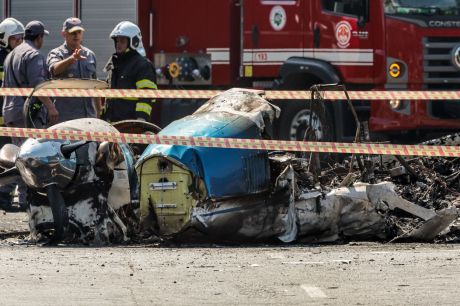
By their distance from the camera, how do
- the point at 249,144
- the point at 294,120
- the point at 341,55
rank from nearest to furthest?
the point at 249,144 → the point at 341,55 → the point at 294,120

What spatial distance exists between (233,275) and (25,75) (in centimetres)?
536

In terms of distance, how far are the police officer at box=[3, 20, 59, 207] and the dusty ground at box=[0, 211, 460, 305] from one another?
2.93 metres

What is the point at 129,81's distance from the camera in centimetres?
1354

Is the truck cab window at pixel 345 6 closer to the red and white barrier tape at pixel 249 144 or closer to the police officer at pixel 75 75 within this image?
the police officer at pixel 75 75

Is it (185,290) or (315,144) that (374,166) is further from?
(185,290)

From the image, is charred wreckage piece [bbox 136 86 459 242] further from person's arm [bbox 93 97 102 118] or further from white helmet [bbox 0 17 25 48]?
white helmet [bbox 0 17 25 48]

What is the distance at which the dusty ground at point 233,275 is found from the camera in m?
7.97

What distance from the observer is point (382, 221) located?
431 inches

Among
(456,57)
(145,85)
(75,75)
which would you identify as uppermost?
(456,57)

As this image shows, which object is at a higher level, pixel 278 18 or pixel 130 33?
pixel 278 18

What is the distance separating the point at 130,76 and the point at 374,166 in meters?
2.92

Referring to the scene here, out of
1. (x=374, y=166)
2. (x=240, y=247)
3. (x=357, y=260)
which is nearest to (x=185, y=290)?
(x=357, y=260)

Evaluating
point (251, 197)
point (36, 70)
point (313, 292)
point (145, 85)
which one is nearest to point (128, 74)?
point (145, 85)

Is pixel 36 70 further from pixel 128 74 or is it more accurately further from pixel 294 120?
pixel 294 120
